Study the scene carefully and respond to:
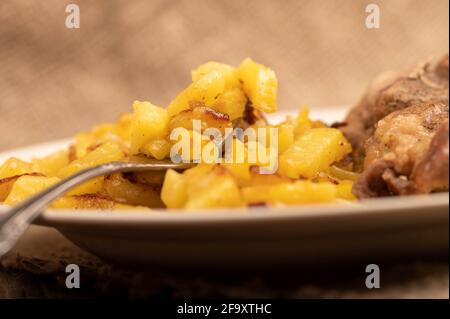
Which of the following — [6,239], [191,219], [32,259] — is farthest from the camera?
[32,259]

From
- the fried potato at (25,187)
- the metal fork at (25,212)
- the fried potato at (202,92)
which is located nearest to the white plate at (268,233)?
the metal fork at (25,212)

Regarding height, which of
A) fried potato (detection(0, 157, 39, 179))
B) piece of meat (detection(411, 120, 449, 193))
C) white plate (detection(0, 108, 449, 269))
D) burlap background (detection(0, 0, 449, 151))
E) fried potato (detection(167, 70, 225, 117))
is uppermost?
burlap background (detection(0, 0, 449, 151))

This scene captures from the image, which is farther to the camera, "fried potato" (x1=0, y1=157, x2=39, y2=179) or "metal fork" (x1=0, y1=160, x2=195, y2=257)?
"fried potato" (x1=0, y1=157, x2=39, y2=179)

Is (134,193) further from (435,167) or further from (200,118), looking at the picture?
(435,167)

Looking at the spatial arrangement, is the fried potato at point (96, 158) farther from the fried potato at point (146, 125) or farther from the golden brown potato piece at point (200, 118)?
the golden brown potato piece at point (200, 118)

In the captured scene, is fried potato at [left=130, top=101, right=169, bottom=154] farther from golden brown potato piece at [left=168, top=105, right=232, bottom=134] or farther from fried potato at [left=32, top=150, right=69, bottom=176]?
fried potato at [left=32, top=150, right=69, bottom=176]

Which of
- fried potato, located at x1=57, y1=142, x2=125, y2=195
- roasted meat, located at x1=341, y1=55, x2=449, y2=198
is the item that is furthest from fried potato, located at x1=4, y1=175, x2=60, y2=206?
roasted meat, located at x1=341, y1=55, x2=449, y2=198
